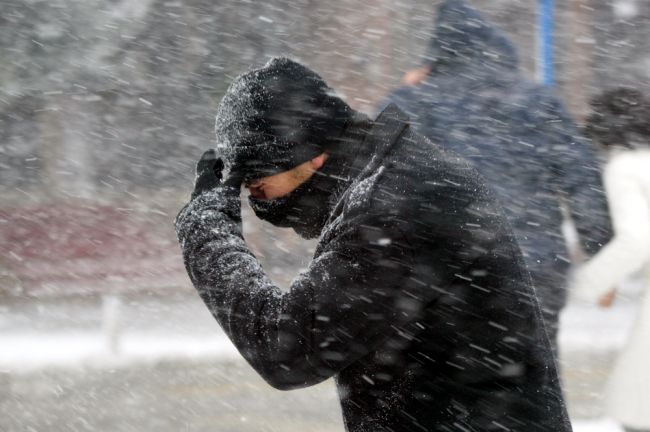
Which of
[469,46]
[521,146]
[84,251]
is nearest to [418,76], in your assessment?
[469,46]

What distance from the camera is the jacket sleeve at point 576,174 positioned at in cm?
309

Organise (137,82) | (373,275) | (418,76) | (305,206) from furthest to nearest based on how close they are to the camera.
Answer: (137,82) → (418,76) → (305,206) → (373,275)

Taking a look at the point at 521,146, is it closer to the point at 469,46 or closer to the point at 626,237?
the point at 469,46

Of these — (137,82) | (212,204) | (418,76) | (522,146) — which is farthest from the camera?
(137,82)

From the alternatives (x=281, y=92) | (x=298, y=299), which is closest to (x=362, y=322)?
(x=298, y=299)

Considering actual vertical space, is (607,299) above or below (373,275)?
below

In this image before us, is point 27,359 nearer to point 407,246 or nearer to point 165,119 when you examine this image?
point 165,119

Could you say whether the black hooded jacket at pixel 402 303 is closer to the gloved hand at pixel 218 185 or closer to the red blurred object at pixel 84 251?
the gloved hand at pixel 218 185

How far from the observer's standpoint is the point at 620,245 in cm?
332

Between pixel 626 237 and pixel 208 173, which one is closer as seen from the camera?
pixel 208 173

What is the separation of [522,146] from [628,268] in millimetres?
704

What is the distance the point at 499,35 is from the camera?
11.2ft

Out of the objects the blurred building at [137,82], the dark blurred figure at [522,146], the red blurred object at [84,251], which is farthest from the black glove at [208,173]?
the blurred building at [137,82]

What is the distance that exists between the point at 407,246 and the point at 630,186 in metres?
2.11
